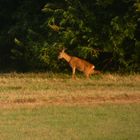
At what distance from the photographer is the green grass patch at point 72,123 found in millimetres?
10914

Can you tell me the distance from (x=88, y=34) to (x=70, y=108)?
29.0 ft

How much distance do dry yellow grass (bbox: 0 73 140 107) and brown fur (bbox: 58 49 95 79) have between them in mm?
291

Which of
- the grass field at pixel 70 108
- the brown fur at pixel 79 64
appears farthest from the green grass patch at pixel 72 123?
the brown fur at pixel 79 64

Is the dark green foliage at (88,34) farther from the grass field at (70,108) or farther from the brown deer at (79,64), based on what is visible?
the grass field at (70,108)

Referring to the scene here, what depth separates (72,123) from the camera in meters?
12.1

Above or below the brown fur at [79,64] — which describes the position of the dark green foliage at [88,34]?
above

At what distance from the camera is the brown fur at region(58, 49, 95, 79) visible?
70.4 ft

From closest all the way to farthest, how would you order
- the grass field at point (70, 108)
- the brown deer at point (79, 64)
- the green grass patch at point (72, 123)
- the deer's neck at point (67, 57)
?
the green grass patch at point (72, 123) → the grass field at point (70, 108) → the brown deer at point (79, 64) → the deer's neck at point (67, 57)

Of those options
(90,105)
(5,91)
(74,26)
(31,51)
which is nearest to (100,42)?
(74,26)

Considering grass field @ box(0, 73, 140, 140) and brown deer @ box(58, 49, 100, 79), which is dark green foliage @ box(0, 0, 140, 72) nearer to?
brown deer @ box(58, 49, 100, 79)

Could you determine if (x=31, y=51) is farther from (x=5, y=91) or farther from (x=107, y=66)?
(x=5, y=91)

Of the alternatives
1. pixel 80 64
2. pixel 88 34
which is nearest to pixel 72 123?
pixel 80 64

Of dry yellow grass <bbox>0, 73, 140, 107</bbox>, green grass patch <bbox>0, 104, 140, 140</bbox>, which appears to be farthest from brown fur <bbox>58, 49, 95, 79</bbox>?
green grass patch <bbox>0, 104, 140, 140</bbox>

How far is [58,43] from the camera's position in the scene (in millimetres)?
23281
